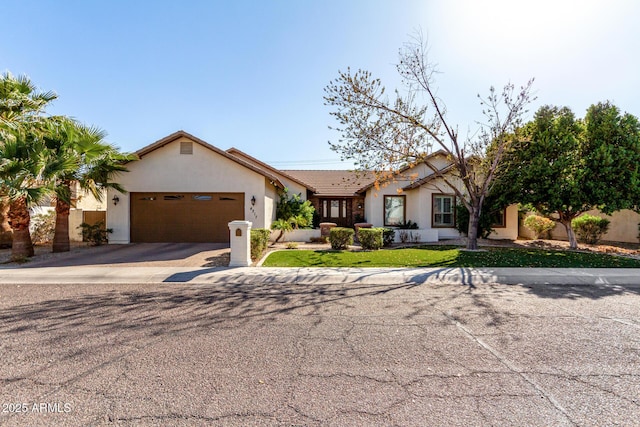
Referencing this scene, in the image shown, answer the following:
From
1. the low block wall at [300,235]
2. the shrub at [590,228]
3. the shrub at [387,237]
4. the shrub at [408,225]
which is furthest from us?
the shrub at [408,225]

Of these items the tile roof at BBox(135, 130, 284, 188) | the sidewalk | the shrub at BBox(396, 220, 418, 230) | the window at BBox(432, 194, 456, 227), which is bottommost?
the sidewalk

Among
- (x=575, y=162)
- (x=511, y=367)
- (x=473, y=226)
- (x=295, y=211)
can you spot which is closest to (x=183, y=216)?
(x=295, y=211)

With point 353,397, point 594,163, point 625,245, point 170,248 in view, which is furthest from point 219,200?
point 625,245

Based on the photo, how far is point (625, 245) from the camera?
15.5 metres

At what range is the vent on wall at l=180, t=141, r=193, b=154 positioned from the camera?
15.1 m

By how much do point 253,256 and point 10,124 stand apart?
8767mm

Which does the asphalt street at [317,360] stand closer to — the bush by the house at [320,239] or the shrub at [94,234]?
the shrub at [94,234]

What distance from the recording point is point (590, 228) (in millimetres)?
15805

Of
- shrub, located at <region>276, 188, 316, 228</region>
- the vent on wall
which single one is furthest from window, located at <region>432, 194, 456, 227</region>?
the vent on wall

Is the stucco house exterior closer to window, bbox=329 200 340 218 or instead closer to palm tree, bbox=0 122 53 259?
palm tree, bbox=0 122 53 259

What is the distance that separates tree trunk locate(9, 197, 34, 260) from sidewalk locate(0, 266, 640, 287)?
215cm

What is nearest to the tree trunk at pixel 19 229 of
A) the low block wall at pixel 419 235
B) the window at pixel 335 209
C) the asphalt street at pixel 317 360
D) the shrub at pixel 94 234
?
the shrub at pixel 94 234

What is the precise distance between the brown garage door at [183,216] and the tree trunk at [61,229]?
2770 mm

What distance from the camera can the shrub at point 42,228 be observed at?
15.3 meters
